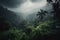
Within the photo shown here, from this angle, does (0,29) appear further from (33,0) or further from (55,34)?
(33,0)

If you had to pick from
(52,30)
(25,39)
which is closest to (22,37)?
(25,39)

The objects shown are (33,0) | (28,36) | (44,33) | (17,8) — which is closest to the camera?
(44,33)

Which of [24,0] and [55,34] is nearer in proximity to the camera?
[55,34]

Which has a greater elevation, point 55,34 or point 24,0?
point 24,0

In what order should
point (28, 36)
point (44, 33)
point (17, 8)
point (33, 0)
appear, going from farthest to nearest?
1. point (33, 0)
2. point (17, 8)
3. point (28, 36)
4. point (44, 33)

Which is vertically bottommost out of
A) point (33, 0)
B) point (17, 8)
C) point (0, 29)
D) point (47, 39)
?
point (47, 39)

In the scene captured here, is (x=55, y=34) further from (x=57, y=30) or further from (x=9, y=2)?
(x=9, y=2)

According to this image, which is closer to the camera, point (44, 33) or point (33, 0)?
point (44, 33)

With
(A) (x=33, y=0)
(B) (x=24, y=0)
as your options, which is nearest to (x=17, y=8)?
(B) (x=24, y=0)

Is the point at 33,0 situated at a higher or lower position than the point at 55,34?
higher
